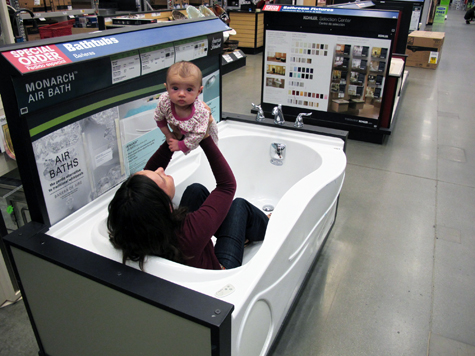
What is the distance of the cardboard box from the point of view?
6.66m

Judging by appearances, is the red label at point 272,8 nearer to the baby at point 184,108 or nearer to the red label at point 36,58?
the baby at point 184,108

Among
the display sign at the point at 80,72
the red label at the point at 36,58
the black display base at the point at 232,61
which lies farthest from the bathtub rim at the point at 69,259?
Result: the black display base at the point at 232,61

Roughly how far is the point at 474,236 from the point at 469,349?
976 mm

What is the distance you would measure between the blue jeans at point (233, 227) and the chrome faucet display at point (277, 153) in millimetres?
596

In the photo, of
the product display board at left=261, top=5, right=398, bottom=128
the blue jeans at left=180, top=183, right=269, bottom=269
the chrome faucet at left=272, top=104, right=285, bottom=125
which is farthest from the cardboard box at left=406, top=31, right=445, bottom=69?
the blue jeans at left=180, top=183, right=269, bottom=269

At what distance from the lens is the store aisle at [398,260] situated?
163 cm

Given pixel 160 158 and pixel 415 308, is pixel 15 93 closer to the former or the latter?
pixel 160 158

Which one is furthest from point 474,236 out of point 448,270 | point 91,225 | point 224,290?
point 91,225

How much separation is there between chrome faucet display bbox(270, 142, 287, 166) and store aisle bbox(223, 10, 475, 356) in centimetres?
59

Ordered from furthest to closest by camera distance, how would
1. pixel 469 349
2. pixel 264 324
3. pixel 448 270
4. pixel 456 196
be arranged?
pixel 456 196, pixel 448 270, pixel 469 349, pixel 264 324

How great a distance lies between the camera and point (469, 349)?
1587 mm

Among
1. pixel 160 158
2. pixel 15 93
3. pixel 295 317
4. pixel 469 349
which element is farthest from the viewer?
pixel 295 317

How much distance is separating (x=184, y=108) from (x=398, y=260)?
1.56 m

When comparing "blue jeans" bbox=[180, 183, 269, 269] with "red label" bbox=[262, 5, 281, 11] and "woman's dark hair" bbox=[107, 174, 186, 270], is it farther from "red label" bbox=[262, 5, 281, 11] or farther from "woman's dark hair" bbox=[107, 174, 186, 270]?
"red label" bbox=[262, 5, 281, 11]
